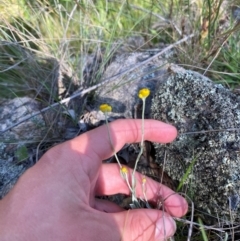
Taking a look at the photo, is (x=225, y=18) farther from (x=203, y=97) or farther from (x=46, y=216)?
(x=46, y=216)

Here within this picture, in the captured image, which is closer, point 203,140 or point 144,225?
point 144,225

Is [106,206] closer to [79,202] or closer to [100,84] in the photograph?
[79,202]

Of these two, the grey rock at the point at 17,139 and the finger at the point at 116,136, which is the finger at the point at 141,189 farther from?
the grey rock at the point at 17,139

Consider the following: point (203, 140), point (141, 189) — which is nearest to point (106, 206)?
point (141, 189)

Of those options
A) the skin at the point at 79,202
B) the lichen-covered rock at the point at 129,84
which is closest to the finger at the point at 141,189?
the skin at the point at 79,202

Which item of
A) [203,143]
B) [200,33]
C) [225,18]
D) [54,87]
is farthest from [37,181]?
[225,18]

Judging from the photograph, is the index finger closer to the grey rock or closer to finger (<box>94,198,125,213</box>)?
finger (<box>94,198,125,213</box>)

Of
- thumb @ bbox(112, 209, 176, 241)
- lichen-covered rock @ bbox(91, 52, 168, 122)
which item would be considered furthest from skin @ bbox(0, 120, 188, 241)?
lichen-covered rock @ bbox(91, 52, 168, 122)
